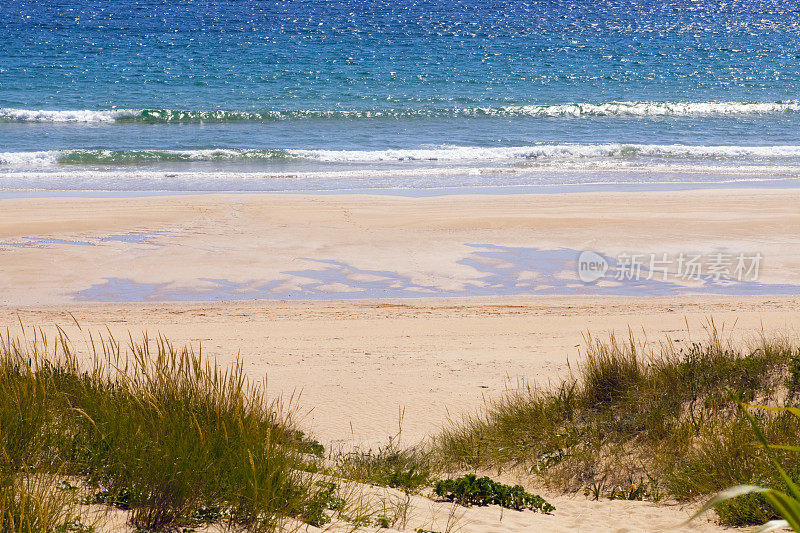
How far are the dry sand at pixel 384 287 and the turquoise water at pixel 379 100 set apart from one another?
269cm

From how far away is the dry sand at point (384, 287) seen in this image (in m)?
6.39

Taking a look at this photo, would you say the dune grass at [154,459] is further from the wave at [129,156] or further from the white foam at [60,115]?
the white foam at [60,115]

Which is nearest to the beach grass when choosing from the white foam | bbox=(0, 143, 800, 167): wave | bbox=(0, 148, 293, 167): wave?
bbox=(0, 143, 800, 167): wave

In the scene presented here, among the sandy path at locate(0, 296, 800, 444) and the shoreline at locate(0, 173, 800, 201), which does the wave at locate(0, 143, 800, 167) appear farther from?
the sandy path at locate(0, 296, 800, 444)

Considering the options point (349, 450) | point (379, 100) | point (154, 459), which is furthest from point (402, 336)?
point (379, 100)

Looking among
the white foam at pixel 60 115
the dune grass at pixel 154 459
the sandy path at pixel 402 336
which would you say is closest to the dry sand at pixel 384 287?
the sandy path at pixel 402 336

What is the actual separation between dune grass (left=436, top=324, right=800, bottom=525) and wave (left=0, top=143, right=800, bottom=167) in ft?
43.7

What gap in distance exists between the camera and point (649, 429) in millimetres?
5043

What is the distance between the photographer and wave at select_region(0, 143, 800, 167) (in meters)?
18.1

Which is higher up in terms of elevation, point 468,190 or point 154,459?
point 468,190

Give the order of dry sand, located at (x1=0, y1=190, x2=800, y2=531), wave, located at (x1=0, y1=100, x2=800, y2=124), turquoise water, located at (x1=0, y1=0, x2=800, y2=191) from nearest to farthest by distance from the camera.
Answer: dry sand, located at (x1=0, y1=190, x2=800, y2=531), turquoise water, located at (x1=0, y1=0, x2=800, y2=191), wave, located at (x1=0, y1=100, x2=800, y2=124)

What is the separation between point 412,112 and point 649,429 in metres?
20.4

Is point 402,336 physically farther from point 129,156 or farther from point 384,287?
point 129,156

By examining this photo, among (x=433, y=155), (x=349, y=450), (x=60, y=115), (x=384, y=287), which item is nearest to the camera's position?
(x=349, y=450)
